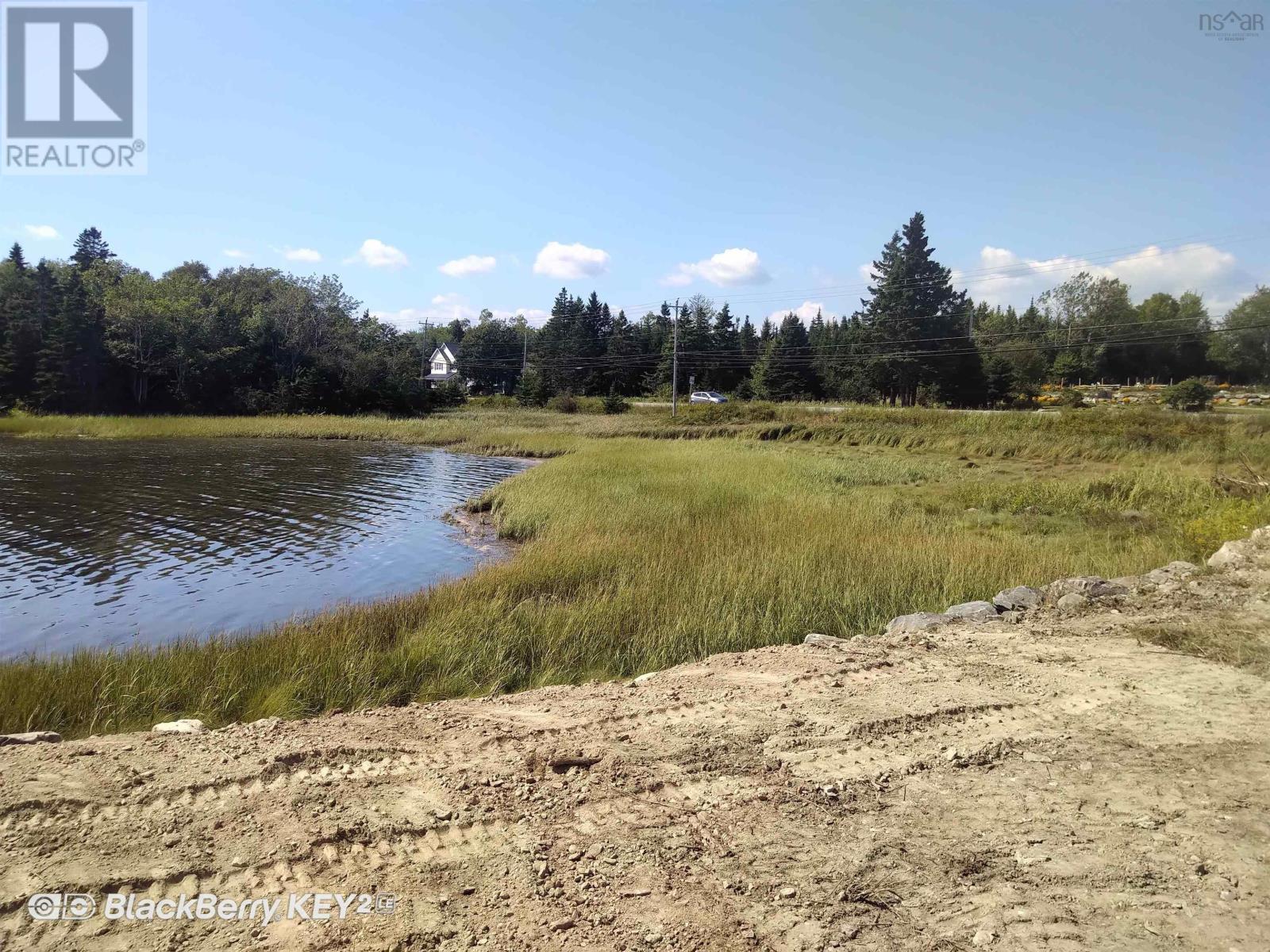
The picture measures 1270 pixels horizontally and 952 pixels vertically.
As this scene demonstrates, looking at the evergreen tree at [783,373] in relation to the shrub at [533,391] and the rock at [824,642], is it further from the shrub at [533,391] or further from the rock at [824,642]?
the rock at [824,642]

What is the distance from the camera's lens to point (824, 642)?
676 cm

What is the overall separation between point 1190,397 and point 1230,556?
28654 mm

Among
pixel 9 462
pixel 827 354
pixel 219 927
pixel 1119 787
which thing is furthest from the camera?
pixel 827 354

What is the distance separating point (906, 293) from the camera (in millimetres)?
61000

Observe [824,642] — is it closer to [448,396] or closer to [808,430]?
[808,430]

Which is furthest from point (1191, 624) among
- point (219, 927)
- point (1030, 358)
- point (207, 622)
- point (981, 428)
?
point (1030, 358)

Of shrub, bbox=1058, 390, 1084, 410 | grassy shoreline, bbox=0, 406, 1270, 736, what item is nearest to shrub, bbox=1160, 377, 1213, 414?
shrub, bbox=1058, 390, 1084, 410

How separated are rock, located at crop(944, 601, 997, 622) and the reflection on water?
25.8ft

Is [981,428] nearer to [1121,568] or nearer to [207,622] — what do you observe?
[1121,568]

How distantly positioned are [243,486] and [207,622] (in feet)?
47.8

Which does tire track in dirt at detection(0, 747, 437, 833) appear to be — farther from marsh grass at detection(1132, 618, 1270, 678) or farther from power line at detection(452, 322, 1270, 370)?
power line at detection(452, 322, 1270, 370)

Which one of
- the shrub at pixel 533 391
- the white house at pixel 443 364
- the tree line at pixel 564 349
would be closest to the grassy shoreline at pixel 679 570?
the tree line at pixel 564 349

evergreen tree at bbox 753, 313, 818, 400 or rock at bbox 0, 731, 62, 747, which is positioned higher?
evergreen tree at bbox 753, 313, 818, 400

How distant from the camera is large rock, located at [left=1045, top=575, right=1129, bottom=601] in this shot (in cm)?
809
